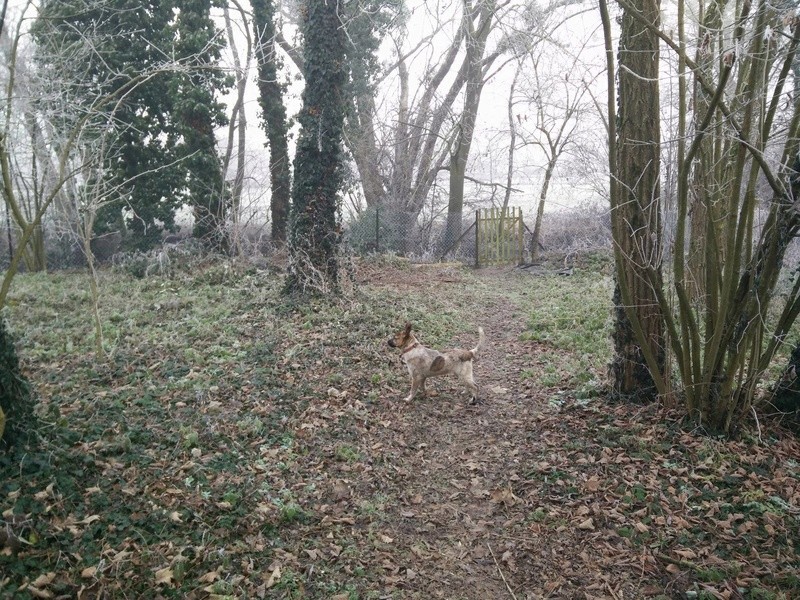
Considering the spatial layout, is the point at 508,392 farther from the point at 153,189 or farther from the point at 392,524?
the point at 153,189

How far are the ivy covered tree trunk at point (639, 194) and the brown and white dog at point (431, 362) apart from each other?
1787 millimetres

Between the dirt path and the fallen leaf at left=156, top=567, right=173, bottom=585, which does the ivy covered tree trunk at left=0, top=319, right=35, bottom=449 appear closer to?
the fallen leaf at left=156, top=567, right=173, bottom=585

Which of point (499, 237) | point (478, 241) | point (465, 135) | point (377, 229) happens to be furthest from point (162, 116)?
point (499, 237)

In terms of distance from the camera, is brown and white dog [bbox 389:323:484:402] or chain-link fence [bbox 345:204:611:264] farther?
chain-link fence [bbox 345:204:611:264]

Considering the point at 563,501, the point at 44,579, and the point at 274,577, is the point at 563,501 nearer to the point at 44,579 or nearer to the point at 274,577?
the point at 274,577

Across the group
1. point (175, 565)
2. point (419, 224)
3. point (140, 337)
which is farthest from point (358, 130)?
point (175, 565)

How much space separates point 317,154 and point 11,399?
6.67m

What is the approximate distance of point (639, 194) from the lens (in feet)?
17.9

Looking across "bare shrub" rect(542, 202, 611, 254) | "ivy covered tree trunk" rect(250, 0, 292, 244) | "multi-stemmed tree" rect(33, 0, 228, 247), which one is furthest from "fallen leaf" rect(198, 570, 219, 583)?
"bare shrub" rect(542, 202, 611, 254)

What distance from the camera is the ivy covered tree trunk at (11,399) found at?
12.7 feet

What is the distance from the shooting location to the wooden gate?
1728 centimetres

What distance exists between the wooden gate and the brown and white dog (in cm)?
1135

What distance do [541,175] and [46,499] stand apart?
19108mm

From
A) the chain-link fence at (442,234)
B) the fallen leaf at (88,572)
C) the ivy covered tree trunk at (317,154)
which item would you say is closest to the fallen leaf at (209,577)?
the fallen leaf at (88,572)
